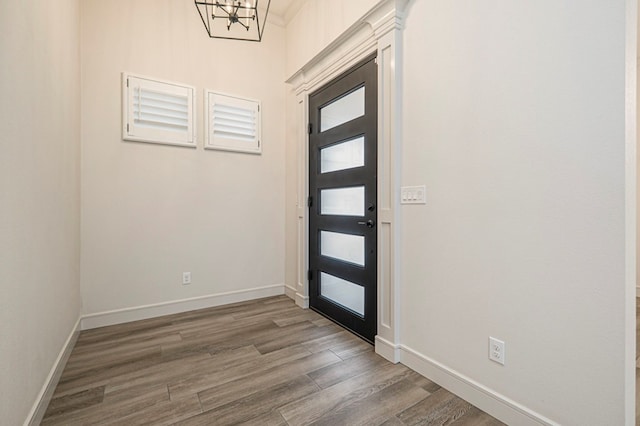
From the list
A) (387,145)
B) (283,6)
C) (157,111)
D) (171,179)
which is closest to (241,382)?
(387,145)

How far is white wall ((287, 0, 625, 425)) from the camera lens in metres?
1.20

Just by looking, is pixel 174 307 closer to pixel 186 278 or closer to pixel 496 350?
pixel 186 278

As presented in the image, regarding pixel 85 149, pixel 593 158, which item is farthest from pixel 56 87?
pixel 593 158

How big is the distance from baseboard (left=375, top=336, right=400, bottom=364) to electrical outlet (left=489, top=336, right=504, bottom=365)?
0.67 metres

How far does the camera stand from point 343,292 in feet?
8.97

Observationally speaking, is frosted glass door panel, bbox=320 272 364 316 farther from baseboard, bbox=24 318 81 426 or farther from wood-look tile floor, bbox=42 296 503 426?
baseboard, bbox=24 318 81 426

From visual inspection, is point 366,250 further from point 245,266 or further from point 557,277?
point 245,266

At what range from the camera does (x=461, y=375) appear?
1.72m

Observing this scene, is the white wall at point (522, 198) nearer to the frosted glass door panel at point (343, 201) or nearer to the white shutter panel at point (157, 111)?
the frosted glass door panel at point (343, 201)

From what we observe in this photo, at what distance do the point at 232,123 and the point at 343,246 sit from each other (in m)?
1.91

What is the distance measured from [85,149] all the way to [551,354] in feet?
12.0

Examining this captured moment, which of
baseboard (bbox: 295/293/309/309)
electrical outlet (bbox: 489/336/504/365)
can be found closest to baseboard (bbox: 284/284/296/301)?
baseboard (bbox: 295/293/309/309)

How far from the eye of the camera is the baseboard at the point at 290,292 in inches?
136

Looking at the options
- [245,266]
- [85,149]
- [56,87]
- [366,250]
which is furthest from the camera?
[245,266]
